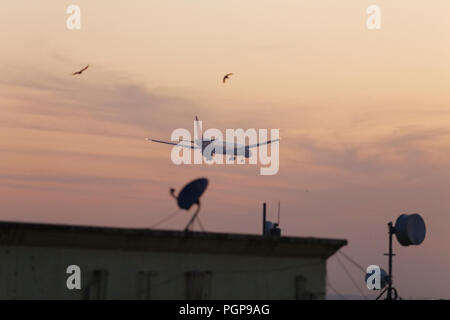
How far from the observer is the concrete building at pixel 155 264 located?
83.0 feet

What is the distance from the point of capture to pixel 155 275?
88.1ft

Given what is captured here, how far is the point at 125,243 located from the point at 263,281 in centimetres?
537

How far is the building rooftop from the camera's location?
25078 mm

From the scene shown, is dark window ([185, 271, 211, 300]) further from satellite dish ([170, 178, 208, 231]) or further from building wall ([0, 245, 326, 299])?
satellite dish ([170, 178, 208, 231])

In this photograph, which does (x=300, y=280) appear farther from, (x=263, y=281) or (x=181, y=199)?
(x=181, y=199)

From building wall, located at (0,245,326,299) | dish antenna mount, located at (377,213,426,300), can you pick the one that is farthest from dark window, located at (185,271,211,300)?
dish antenna mount, located at (377,213,426,300)

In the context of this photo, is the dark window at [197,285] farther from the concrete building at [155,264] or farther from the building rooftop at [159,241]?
the building rooftop at [159,241]

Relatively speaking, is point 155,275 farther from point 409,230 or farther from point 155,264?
point 409,230

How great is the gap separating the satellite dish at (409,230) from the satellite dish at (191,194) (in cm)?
1454

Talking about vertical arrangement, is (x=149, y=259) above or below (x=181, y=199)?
below

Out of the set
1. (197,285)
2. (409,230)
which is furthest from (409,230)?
(197,285)

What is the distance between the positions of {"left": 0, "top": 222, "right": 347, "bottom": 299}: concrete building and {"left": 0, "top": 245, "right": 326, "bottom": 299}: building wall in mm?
29
